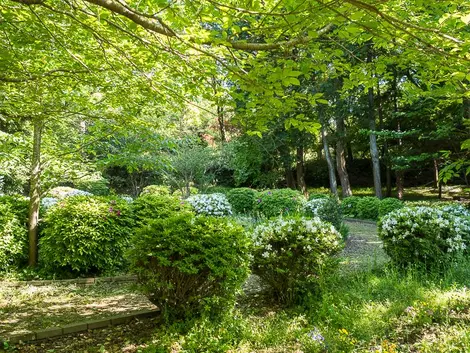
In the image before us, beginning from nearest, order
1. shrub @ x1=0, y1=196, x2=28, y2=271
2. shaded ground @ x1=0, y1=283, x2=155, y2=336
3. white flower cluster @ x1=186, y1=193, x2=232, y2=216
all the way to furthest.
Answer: shaded ground @ x1=0, y1=283, x2=155, y2=336, shrub @ x1=0, y1=196, x2=28, y2=271, white flower cluster @ x1=186, y1=193, x2=232, y2=216

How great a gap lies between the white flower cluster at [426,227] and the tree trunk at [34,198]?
19.3 ft

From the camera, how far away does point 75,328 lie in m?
3.68

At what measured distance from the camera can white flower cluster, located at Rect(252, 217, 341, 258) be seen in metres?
4.17

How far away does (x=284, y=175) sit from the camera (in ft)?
75.6

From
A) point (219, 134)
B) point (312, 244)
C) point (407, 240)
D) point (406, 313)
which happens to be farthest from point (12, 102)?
point (219, 134)

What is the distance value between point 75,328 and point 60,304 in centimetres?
107

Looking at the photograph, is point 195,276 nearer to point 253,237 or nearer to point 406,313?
point 253,237

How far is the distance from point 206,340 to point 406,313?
186cm

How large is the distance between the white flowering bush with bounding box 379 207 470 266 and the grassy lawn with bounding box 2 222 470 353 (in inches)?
18.3

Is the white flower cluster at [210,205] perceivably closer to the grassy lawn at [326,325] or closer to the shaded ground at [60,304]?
the shaded ground at [60,304]

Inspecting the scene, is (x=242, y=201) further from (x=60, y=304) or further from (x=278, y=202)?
(x=60, y=304)

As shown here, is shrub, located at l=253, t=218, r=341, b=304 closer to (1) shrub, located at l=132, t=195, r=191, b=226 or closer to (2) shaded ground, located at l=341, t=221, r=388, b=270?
(2) shaded ground, located at l=341, t=221, r=388, b=270

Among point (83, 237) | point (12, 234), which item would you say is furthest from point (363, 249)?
point (12, 234)

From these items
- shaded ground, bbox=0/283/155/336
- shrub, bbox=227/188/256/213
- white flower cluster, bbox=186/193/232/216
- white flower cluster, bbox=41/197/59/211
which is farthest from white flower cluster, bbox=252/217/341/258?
shrub, bbox=227/188/256/213
